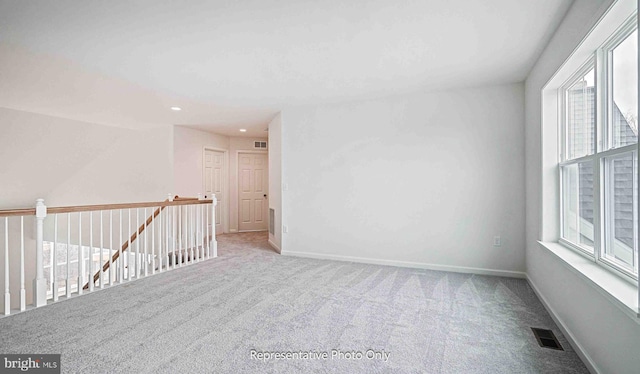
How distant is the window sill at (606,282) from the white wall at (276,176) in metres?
3.82

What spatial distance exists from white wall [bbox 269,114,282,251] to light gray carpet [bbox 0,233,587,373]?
1.57m

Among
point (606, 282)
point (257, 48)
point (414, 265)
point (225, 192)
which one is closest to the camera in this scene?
point (606, 282)

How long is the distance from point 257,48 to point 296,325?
8.16 feet

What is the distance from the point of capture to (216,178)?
693cm

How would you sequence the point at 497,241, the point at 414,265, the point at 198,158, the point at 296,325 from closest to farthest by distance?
1. the point at 296,325
2. the point at 497,241
3. the point at 414,265
4. the point at 198,158

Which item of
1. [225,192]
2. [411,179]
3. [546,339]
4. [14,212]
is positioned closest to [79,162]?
[225,192]

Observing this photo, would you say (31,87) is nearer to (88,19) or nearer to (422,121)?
(88,19)

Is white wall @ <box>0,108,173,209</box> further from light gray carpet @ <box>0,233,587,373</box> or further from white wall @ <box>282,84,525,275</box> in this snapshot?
light gray carpet @ <box>0,233,587,373</box>

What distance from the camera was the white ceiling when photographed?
2.13 meters

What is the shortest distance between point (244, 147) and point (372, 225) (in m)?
4.31

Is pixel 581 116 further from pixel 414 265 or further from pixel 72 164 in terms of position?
pixel 72 164

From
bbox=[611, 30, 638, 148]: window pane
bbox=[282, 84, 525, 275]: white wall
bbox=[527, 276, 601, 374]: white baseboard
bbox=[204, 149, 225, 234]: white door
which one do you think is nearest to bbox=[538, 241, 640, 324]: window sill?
bbox=[527, 276, 601, 374]: white baseboard

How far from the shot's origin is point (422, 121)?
13.4ft

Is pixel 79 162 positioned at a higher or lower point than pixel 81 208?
higher
